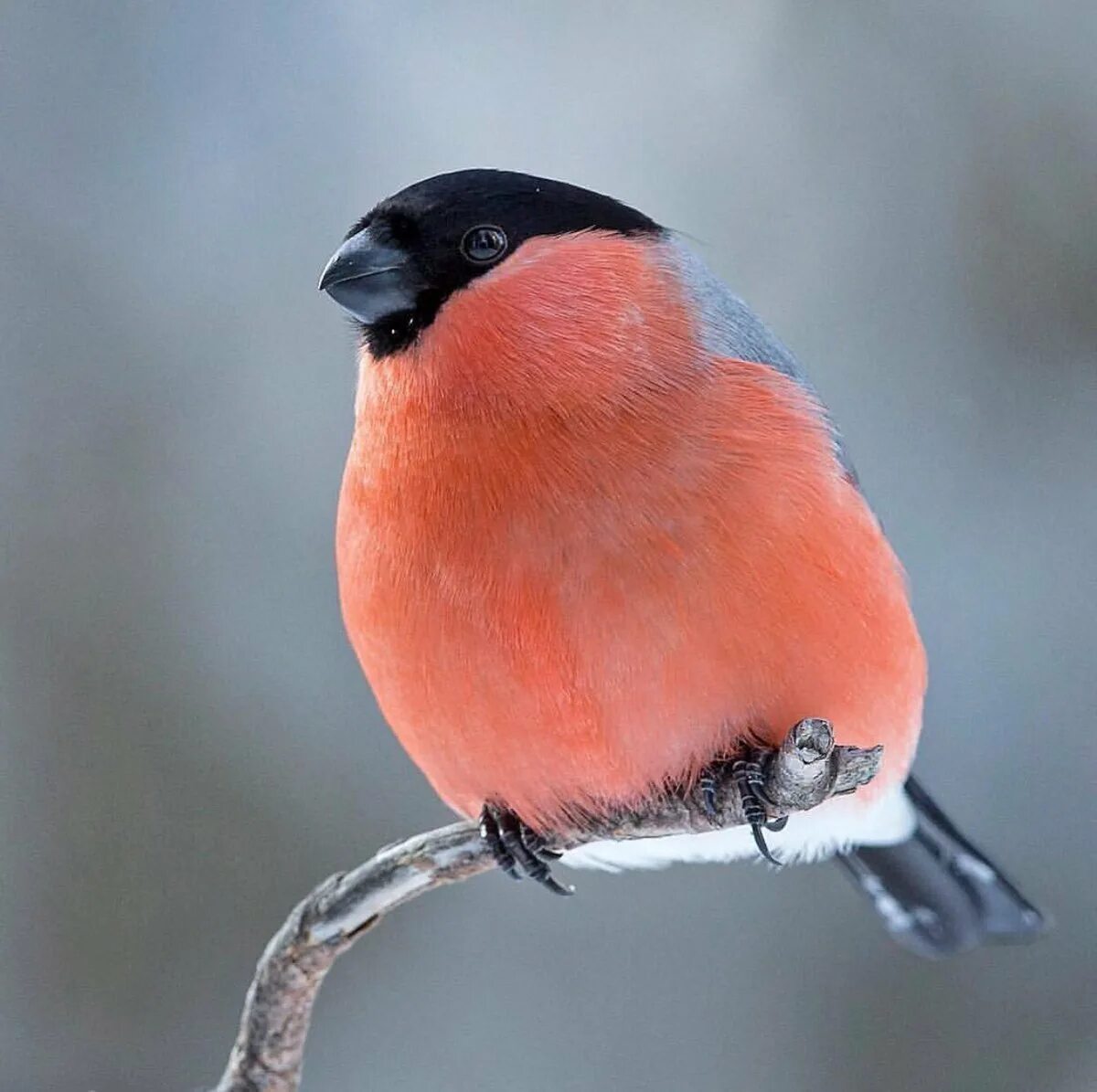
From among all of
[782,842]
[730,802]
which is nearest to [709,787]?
[730,802]

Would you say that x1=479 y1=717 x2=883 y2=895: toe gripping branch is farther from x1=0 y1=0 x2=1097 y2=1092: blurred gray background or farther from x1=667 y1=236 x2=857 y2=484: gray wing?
x1=0 y1=0 x2=1097 y2=1092: blurred gray background

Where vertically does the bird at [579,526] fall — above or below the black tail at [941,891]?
above

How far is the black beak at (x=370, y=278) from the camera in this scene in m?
1.19

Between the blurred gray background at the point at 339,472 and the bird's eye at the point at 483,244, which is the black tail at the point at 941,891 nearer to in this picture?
the blurred gray background at the point at 339,472

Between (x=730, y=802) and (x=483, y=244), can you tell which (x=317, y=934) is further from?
(x=483, y=244)

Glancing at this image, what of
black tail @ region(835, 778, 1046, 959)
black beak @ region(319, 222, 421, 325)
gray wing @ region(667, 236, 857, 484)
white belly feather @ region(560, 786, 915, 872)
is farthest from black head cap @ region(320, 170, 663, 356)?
black tail @ region(835, 778, 1046, 959)

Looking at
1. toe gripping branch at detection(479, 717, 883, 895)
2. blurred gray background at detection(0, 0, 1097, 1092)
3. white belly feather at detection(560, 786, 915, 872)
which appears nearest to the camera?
toe gripping branch at detection(479, 717, 883, 895)

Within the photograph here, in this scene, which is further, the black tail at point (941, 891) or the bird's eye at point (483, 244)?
the black tail at point (941, 891)

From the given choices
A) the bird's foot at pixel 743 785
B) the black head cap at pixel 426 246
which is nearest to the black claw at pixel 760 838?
the bird's foot at pixel 743 785

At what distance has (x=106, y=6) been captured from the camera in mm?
1965

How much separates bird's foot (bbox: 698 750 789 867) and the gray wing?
0.31m

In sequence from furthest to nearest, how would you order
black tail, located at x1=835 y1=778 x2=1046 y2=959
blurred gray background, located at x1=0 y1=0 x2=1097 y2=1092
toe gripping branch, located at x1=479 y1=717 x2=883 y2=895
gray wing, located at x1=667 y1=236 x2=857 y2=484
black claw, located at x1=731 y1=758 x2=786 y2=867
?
blurred gray background, located at x1=0 y1=0 x2=1097 y2=1092 → black tail, located at x1=835 y1=778 x2=1046 y2=959 → gray wing, located at x1=667 y1=236 x2=857 y2=484 → black claw, located at x1=731 y1=758 x2=786 y2=867 → toe gripping branch, located at x1=479 y1=717 x2=883 y2=895

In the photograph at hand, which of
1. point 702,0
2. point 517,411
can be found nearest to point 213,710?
point 517,411

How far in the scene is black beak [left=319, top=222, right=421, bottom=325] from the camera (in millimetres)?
1188
